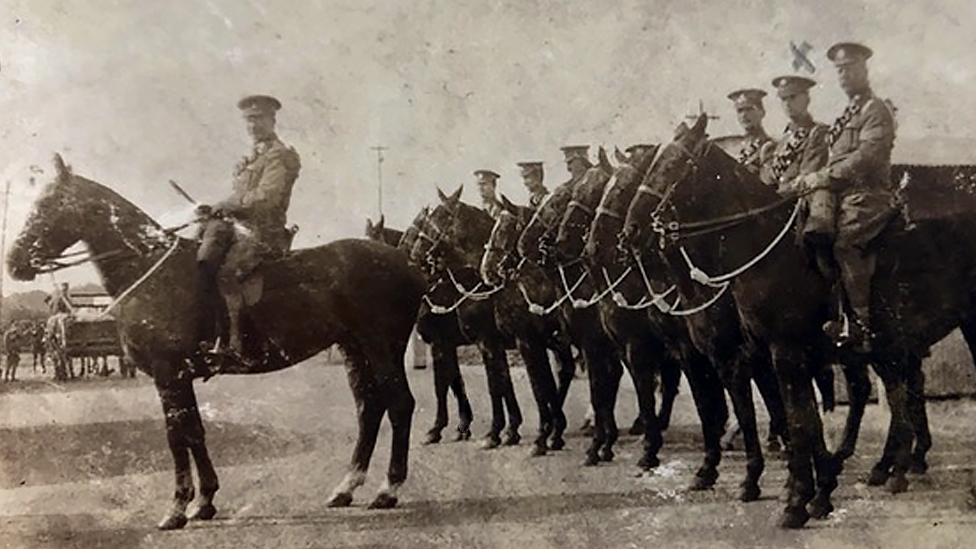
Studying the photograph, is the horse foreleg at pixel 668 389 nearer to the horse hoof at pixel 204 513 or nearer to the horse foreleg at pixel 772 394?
the horse foreleg at pixel 772 394

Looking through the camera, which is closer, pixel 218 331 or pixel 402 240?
pixel 218 331

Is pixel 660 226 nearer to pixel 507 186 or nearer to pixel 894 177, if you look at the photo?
pixel 507 186

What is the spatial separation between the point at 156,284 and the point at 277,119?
1022 mm

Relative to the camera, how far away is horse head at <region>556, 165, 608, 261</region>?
5.62 meters

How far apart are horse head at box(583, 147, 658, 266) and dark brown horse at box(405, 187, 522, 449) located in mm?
916

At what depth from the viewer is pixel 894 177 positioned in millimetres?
5379

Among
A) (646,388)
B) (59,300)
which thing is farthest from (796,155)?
(59,300)

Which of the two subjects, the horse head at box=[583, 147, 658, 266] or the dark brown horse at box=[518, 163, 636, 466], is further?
the dark brown horse at box=[518, 163, 636, 466]

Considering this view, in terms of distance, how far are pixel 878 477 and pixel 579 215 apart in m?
2.18

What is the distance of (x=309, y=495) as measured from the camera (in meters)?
5.16

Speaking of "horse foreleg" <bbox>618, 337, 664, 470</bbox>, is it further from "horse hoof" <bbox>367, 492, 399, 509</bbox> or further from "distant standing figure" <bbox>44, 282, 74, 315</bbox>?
"distant standing figure" <bbox>44, 282, 74, 315</bbox>

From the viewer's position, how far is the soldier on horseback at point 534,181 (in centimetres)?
553

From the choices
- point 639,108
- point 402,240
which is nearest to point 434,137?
point 402,240

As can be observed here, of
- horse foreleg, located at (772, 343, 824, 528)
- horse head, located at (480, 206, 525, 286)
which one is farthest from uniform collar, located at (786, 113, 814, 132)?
horse head, located at (480, 206, 525, 286)
